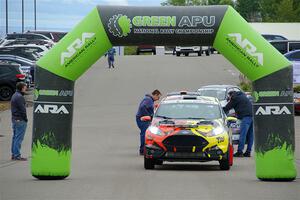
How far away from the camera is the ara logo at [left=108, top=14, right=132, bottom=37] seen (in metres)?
17.5

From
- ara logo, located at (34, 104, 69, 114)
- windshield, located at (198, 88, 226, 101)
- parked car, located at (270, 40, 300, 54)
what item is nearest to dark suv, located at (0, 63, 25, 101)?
windshield, located at (198, 88, 226, 101)

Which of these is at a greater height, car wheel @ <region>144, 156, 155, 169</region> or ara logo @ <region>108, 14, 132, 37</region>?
ara logo @ <region>108, 14, 132, 37</region>

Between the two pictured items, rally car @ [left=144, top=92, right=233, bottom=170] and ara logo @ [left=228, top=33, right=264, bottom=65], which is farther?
rally car @ [left=144, top=92, right=233, bottom=170]

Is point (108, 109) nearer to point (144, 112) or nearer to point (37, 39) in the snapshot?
point (144, 112)

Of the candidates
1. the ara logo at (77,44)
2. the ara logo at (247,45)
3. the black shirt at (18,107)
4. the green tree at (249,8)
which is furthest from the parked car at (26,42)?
the green tree at (249,8)

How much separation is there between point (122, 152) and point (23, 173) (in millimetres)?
5931

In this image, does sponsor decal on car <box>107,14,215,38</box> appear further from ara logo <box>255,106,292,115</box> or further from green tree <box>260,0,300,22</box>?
green tree <box>260,0,300,22</box>

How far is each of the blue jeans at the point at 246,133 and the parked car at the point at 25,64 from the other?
2464 centimetres

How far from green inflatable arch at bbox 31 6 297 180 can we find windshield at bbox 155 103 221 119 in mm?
2839

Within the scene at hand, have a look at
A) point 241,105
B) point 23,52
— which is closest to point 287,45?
point 23,52

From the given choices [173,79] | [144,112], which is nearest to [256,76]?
[144,112]

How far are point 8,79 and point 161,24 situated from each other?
1043 inches

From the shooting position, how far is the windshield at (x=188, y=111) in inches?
813

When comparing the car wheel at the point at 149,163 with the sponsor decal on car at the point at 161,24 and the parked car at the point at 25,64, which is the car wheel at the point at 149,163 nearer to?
the sponsor decal on car at the point at 161,24
